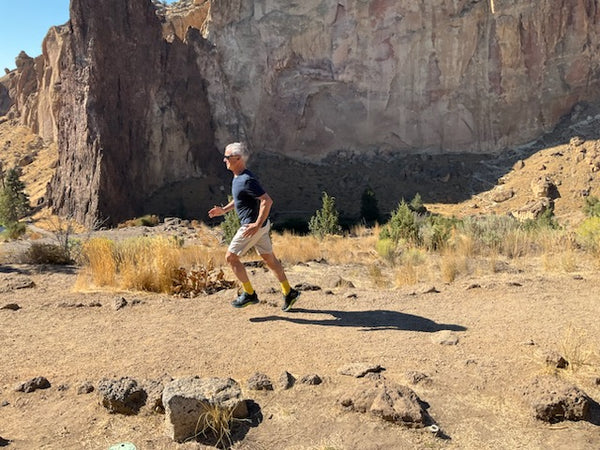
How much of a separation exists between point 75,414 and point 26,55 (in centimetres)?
5809

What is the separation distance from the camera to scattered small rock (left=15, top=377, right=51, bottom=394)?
3.25 meters

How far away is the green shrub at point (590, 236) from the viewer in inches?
298

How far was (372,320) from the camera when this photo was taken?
4.70 metres

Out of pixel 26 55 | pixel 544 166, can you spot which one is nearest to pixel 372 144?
pixel 544 166

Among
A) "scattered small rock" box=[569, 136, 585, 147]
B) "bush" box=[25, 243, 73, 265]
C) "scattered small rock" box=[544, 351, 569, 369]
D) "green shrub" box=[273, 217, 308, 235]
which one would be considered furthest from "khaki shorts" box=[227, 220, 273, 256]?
"scattered small rock" box=[569, 136, 585, 147]

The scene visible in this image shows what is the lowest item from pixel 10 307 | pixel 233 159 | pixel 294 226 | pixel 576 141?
pixel 294 226

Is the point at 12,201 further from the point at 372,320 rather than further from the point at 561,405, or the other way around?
the point at 561,405

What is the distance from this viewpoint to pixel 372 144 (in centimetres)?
3669

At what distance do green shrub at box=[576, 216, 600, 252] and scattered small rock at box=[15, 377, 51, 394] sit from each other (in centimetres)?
743

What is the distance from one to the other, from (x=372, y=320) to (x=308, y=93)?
111 ft

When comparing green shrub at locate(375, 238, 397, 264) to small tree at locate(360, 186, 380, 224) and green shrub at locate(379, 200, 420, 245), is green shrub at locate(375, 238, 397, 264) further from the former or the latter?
small tree at locate(360, 186, 380, 224)

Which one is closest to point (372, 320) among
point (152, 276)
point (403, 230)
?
point (152, 276)

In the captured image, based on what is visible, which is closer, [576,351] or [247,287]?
[576,351]

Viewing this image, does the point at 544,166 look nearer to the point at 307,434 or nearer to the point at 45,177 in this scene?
the point at 307,434
